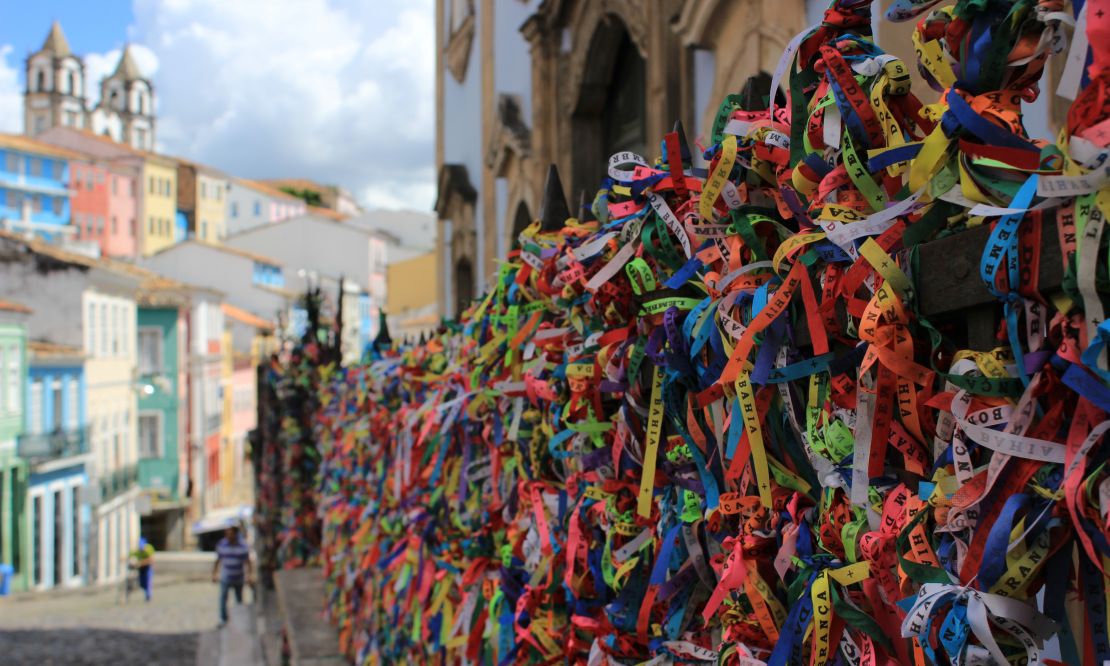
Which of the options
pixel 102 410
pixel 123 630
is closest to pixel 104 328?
pixel 102 410

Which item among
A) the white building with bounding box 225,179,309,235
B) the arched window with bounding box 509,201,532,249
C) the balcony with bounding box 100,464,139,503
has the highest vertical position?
the white building with bounding box 225,179,309,235

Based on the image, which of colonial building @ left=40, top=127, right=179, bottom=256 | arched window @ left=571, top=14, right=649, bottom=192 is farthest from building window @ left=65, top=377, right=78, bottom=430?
colonial building @ left=40, top=127, right=179, bottom=256

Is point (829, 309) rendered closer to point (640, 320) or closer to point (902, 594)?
point (902, 594)

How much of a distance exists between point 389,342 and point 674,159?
17.3ft

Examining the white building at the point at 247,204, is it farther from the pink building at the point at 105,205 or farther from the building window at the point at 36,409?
the building window at the point at 36,409

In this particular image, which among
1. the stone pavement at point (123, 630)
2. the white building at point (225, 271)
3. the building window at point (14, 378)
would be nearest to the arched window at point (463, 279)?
the stone pavement at point (123, 630)

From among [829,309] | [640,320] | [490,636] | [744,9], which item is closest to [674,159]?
[640,320]

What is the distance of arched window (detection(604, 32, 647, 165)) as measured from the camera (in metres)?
9.88

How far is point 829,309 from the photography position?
4.67ft

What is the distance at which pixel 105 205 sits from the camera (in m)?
71.0

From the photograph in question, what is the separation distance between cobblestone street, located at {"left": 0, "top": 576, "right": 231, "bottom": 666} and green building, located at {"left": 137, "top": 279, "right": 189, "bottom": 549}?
15.8 m

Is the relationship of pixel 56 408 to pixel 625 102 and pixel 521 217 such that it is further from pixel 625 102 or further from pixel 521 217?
pixel 625 102

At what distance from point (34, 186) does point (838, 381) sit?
70614 mm

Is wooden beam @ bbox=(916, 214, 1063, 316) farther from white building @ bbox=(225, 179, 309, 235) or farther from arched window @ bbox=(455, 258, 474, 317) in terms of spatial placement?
white building @ bbox=(225, 179, 309, 235)
